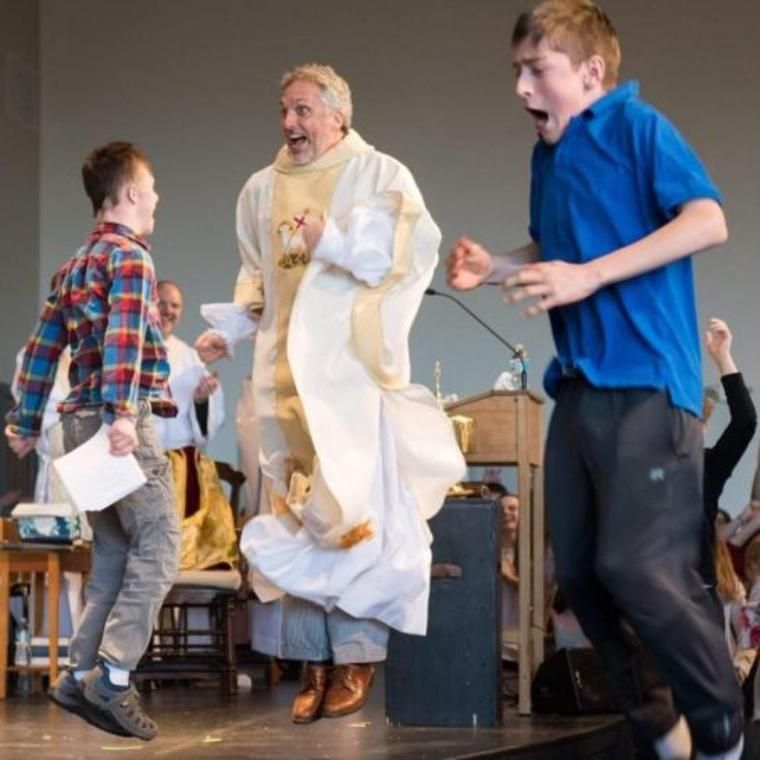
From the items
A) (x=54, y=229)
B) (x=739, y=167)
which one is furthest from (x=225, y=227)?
(x=739, y=167)

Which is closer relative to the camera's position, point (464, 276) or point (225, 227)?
point (464, 276)

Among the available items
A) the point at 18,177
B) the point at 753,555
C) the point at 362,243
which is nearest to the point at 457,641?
the point at 362,243

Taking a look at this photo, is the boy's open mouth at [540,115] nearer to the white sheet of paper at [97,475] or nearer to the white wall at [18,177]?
the white sheet of paper at [97,475]

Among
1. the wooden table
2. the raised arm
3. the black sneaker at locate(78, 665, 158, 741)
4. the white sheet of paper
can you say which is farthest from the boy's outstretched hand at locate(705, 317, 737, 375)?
the wooden table

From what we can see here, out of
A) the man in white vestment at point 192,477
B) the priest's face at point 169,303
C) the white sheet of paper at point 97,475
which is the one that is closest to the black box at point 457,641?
the white sheet of paper at point 97,475

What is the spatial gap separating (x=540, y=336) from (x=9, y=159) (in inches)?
109

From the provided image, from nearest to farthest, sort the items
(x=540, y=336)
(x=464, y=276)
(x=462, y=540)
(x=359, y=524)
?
(x=464, y=276), (x=359, y=524), (x=462, y=540), (x=540, y=336)

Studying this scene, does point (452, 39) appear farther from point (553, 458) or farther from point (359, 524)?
point (553, 458)

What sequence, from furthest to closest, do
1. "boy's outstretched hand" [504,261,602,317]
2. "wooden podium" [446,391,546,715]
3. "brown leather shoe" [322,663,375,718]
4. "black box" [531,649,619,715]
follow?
"wooden podium" [446,391,546,715]
"black box" [531,649,619,715]
"brown leather shoe" [322,663,375,718]
"boy's outstretched hand" [504,261,602,317]

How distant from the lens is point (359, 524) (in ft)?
15.1

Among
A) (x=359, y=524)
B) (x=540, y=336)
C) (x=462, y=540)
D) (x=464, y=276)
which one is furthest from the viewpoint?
(x=540, y=336)

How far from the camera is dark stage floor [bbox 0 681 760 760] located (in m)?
4.16

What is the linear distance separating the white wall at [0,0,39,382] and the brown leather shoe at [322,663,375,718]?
447cm

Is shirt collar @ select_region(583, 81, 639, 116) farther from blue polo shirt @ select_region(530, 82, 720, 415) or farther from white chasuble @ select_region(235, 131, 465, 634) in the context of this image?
white chasuble @ select_region(235, 131, 465, 634)
